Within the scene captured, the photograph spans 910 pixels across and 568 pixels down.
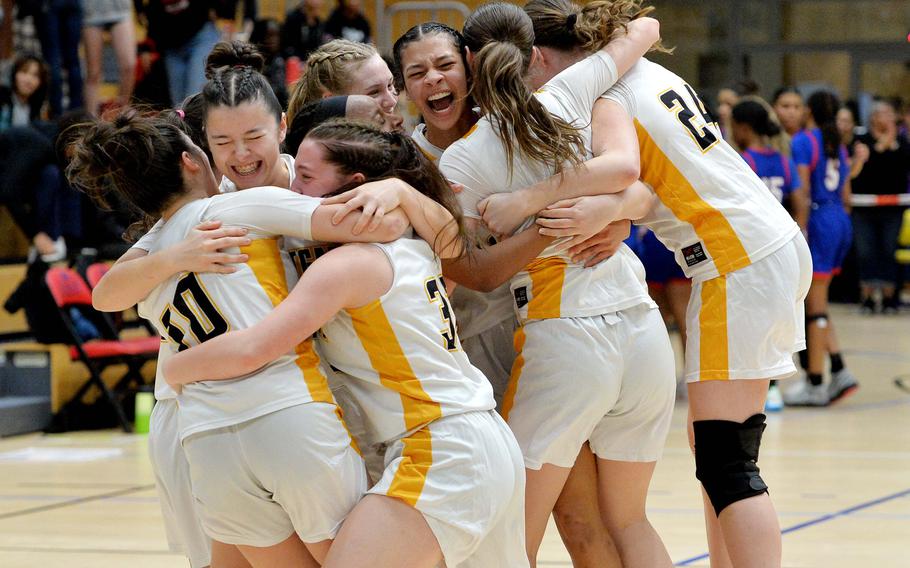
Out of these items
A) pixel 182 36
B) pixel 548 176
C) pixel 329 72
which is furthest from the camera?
pixel 182 36

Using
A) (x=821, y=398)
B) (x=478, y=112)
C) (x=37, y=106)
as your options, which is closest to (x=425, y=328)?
(x=478, y=112)

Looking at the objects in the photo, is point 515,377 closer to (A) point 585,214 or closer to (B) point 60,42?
(A) point 585,214

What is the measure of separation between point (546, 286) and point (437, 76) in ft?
1.82

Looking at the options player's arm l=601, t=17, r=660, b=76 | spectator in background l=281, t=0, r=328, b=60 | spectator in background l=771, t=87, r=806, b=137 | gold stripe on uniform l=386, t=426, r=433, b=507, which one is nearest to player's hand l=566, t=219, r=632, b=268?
player's arm l=601, t=17, r=660, b=76

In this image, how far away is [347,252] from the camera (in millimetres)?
2578

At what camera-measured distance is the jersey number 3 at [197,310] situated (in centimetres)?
258

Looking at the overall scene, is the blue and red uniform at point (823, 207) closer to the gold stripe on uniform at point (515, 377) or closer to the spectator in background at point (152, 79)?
the spectator in background at point (152, 79)

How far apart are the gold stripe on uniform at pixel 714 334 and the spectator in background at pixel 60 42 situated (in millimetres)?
7380

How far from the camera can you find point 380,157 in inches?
108

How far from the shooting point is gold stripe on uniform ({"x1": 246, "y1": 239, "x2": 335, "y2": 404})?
2600mm

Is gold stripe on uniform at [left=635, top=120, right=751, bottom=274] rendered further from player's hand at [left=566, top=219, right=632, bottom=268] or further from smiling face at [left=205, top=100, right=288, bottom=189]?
smiling face at [left=205, top=100, right=288, bottom=189]

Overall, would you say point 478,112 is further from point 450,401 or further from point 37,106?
point 37,106

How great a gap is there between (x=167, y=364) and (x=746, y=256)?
1.42 m

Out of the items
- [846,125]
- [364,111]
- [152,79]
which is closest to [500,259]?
[364,111]
